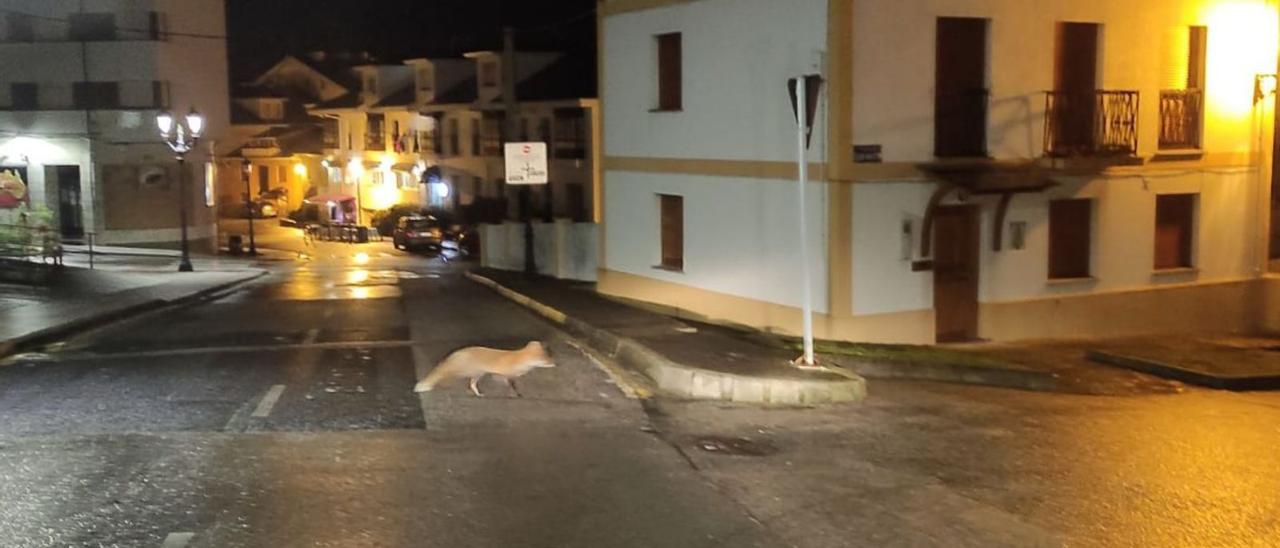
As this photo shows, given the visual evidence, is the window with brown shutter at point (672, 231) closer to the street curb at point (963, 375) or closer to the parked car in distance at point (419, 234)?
the street curb at point (963, 375)

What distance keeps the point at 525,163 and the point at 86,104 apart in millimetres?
29030

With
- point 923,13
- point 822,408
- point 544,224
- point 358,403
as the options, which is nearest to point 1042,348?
point 923,13

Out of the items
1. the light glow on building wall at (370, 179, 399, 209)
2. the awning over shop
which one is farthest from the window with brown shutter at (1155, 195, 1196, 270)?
the light glow on building wall at (370, 179, 399, 209)

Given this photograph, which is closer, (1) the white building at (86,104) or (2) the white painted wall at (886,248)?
(2) the white painted wall at (886,248)

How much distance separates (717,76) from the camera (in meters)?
18.2

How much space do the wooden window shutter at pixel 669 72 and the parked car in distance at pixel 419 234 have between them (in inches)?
1193

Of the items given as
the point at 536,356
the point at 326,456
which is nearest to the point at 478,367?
the point at 536,356

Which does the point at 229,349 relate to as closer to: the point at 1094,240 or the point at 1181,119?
the point at 1094,240

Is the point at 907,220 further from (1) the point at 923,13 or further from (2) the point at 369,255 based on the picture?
(2) the point at 369,255

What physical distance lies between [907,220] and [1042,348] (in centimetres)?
286

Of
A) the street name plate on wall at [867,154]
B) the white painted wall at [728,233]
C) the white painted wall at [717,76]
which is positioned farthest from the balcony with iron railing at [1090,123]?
the white painted wall at [728,233]

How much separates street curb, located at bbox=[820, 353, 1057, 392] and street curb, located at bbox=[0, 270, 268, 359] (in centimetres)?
1019

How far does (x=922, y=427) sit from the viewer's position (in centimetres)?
1026

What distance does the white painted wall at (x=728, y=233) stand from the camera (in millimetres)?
16609
